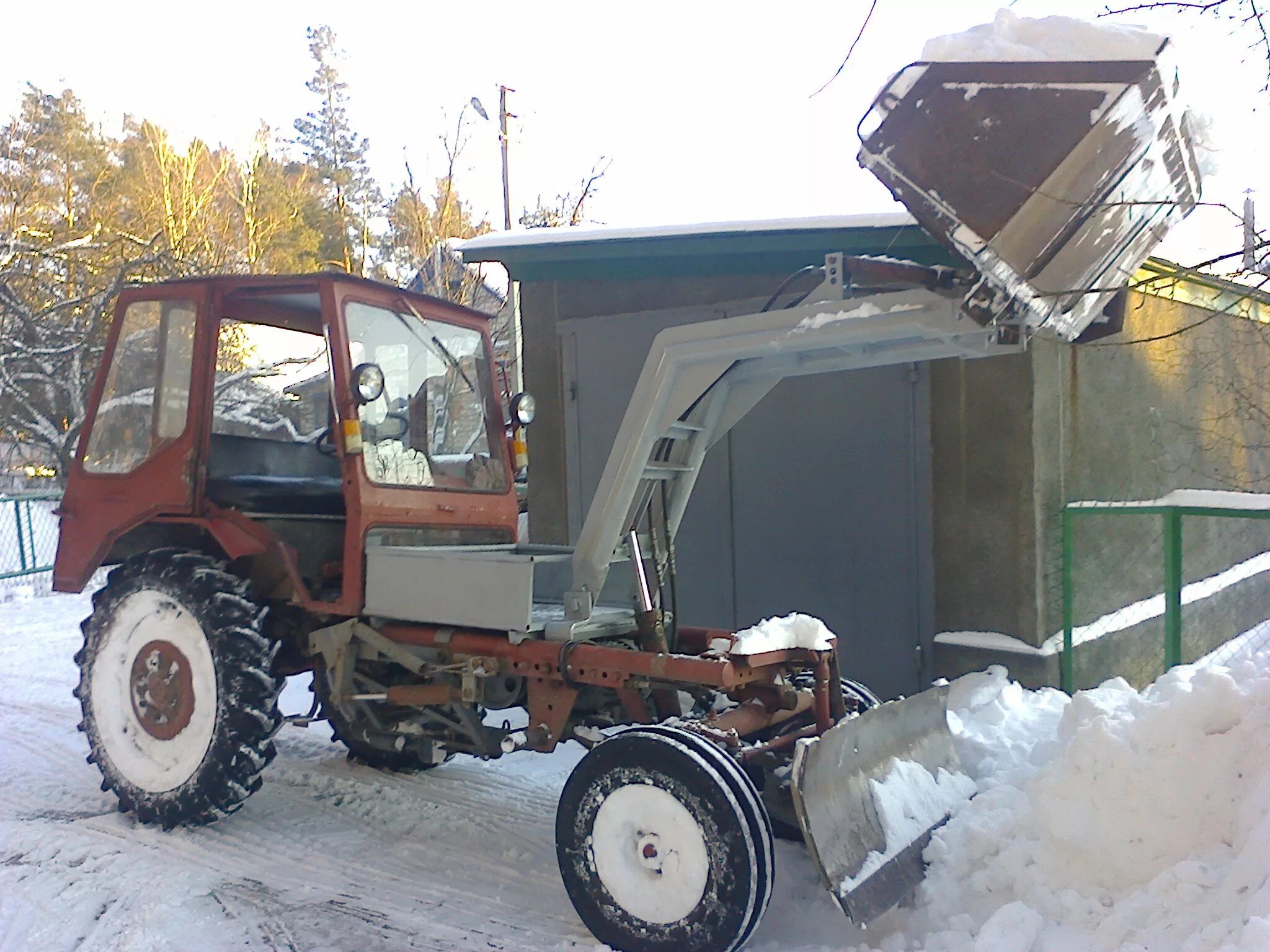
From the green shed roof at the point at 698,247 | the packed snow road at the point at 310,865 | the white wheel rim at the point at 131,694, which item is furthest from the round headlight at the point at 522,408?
the green shed roof at the point at 698,247

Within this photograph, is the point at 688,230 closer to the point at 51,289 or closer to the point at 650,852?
the point at 650,852

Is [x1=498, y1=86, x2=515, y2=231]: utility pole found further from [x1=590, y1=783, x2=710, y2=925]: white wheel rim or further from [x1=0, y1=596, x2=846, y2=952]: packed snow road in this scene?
[x1=590, y1=783, x2=710, y2=925]: white wheel rim

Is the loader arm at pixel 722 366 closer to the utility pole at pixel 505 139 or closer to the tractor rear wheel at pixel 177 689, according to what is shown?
the tractor rear wheel at pixel 177 689

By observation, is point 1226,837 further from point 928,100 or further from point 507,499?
point 507,499

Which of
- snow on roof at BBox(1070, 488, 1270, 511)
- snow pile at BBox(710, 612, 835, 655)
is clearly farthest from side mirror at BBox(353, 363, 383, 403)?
snow on roof at BBox(1070, 488, 1270, 511)

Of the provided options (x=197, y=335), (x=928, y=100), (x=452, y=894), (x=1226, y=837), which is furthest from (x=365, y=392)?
(x=1226, y=837)

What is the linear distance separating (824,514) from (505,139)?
54.5ft

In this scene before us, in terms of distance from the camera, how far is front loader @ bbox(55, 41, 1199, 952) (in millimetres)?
2932

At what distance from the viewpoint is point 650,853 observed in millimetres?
3205

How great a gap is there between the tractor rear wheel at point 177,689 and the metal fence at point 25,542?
332 inches

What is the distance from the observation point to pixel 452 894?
3.75 metres

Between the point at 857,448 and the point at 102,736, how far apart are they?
4.35 metres

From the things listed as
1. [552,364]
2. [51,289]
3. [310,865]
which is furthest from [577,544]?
[51,289]

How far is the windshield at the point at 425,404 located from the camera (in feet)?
14.4
